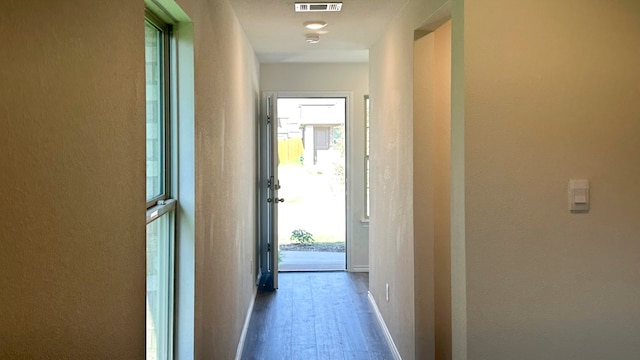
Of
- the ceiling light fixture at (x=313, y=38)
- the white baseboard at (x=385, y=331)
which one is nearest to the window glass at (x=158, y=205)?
the white baseboard at (x=385, y=331)

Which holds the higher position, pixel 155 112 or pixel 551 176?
pixel 155 112

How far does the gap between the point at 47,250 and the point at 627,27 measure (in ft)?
6.95

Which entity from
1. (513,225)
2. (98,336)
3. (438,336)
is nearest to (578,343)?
(513,225)

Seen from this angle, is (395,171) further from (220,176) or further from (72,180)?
(72,180)

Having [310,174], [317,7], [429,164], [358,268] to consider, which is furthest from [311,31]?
[310,174]

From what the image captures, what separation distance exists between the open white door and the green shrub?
7.19ft

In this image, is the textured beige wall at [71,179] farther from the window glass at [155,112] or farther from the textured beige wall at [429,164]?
the textured beige wall at [429,164]

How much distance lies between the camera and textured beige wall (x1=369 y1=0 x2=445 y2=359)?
310 centimetres

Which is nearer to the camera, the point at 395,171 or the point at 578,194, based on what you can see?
the point at 578,194

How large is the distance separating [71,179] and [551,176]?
172 cm

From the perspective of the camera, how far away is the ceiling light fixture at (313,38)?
4.24m

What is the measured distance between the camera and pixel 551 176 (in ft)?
6.91

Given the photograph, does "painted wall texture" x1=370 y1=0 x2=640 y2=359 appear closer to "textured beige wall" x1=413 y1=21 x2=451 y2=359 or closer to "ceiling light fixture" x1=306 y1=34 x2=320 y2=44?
"textured beige wall" x1=413 y1=21 x2=451 y2=359

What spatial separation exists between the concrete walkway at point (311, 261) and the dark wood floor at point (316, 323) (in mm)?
436
